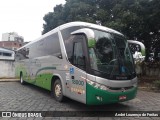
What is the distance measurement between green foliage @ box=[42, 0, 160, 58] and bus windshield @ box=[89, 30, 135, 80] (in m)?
7.03

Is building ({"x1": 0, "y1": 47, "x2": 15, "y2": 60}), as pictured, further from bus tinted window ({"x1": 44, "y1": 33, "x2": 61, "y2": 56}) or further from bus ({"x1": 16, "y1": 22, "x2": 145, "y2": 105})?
bus ({"x1": 16, "y1": 22, "x2": 145, "y2": 105})

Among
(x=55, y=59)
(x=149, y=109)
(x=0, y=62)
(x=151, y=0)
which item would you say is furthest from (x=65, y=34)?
(x=0, y=62)

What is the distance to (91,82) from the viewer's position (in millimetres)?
6793

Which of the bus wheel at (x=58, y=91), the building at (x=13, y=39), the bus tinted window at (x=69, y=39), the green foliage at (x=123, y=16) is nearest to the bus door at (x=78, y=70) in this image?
the bus tinted window at (x=69, y=39)

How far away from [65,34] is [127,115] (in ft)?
13.0

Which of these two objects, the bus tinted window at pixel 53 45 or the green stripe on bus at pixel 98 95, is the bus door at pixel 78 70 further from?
the bus tinted window at pixel 53 45

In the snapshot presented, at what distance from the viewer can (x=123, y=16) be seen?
1520 cm

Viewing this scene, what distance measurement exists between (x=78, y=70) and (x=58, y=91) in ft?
6.63

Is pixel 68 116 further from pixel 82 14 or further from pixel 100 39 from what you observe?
pixel 82 14

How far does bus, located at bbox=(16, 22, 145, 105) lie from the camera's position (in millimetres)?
6793

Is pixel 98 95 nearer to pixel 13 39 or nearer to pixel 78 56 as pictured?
pixel 78 56

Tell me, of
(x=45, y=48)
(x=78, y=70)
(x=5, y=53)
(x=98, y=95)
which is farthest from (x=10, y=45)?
(x=98, y=95)

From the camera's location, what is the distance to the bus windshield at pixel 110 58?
6.89 m

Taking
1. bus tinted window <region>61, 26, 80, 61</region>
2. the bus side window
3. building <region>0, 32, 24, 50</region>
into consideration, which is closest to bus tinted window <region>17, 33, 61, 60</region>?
bus tinted window <region>61, 26, 80, 61</region>
